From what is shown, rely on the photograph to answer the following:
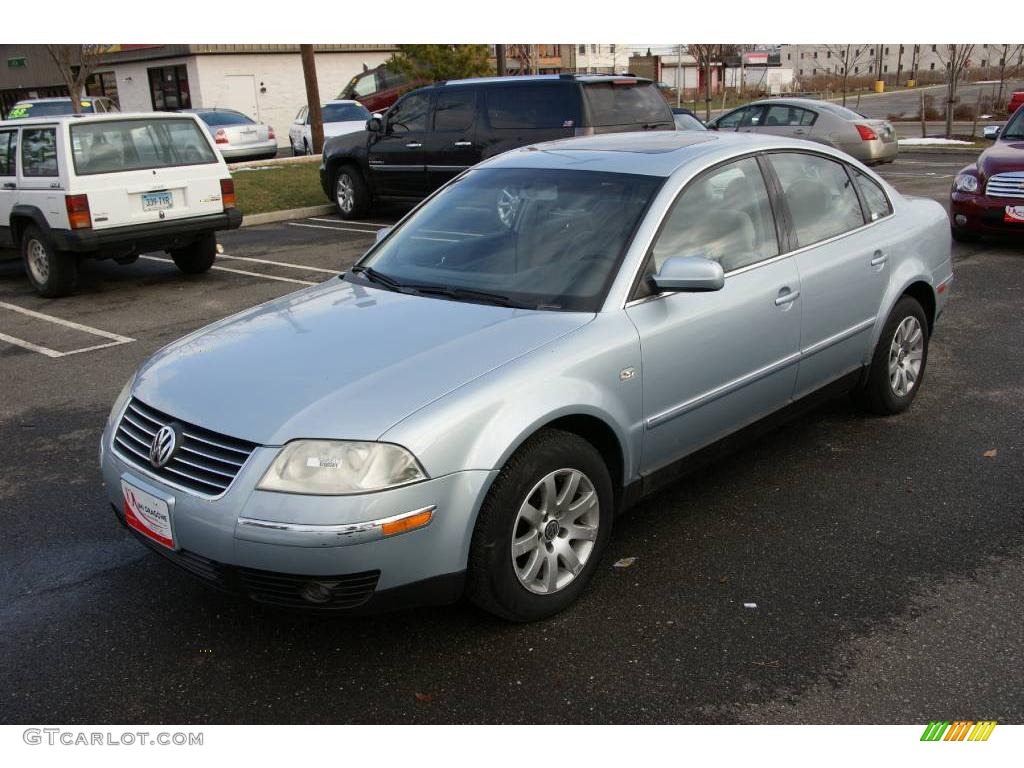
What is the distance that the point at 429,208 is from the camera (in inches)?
192

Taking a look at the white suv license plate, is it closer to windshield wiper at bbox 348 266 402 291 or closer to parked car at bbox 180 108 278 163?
windshield wiper at bbox 348 266 402 291

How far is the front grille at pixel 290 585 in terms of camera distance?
10.2ft

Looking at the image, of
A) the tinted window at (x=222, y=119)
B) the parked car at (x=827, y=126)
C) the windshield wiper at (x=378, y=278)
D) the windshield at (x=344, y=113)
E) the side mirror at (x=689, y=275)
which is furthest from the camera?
the windshield at (x=344, y=113)

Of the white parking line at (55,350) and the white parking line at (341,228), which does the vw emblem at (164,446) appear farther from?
the white parking line at (341,228)

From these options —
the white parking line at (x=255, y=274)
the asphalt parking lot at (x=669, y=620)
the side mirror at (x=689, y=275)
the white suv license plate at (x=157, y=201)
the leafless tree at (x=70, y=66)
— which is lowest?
the white parking line at (x=255, y=274)

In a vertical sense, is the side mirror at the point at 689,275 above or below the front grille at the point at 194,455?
above

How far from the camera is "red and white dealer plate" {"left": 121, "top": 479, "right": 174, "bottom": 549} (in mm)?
3291

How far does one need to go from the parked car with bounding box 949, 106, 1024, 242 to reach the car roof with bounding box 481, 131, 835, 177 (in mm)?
6145

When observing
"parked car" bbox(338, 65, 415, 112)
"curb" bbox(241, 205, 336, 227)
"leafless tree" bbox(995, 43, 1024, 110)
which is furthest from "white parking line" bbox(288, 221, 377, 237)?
"leafless tree" bbox(995, 43, 1024, 110)

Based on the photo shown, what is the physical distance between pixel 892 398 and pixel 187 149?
7339 mm

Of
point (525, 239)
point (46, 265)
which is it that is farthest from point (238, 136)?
point (525, 239)

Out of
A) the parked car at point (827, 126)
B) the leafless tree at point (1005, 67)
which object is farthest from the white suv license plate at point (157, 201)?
the leafless tree at point (1005, 67)

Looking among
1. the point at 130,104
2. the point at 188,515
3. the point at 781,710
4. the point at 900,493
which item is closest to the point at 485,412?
the point at 188,515

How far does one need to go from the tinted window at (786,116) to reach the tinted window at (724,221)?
13961 mm
